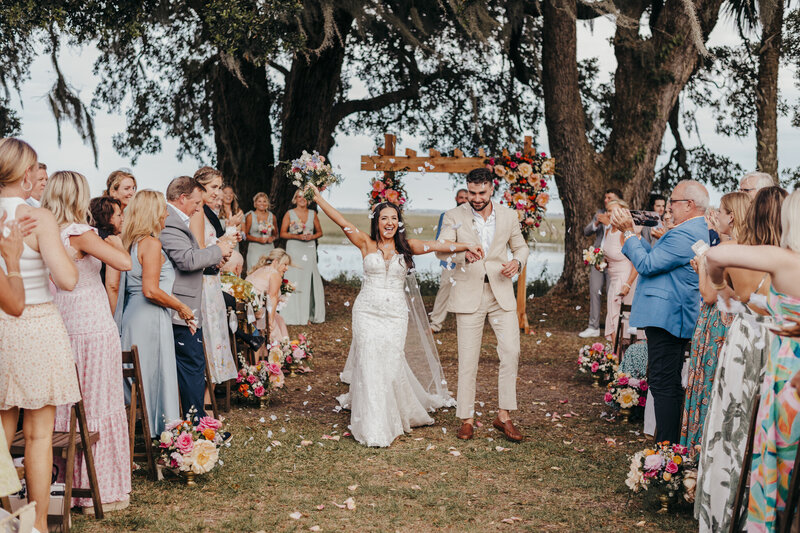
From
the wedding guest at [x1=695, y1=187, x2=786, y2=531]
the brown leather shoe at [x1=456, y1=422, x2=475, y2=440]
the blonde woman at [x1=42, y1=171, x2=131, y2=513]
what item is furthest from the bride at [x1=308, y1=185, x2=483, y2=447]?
the wedding guest at [x1=695, y1=187, x2=786, y2=531]

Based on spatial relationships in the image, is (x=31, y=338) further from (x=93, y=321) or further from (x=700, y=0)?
(x=700, y=0)

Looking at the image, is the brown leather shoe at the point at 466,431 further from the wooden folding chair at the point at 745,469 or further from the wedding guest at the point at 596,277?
the wedding guest at the point at 596,277

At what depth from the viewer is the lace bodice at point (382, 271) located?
6082 mm

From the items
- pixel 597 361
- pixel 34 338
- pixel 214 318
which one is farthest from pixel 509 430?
pixel 34 338

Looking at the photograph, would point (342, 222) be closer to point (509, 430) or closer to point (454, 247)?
point (454, 247)

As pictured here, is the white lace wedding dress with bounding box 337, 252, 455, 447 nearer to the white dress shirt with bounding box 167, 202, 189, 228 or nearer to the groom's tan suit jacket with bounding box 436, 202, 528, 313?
the groom's tan suit jacket with bounding box 436, 202, 528, 313

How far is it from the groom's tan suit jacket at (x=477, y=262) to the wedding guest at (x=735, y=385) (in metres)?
2.21

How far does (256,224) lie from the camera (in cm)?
1155

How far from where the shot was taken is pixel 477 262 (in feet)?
19.8

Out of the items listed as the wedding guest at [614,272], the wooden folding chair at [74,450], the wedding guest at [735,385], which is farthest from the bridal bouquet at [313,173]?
the wedding guest at [614,272]

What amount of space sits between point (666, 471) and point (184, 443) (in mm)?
2756

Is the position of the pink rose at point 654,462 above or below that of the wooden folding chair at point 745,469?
below

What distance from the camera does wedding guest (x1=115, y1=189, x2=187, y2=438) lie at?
15.7ft

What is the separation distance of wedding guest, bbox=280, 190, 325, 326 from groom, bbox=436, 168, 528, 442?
585cm
